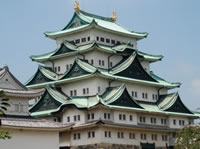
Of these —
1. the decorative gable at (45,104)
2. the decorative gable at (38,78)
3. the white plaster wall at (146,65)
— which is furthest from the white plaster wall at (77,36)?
the decorative gable at (45,104)

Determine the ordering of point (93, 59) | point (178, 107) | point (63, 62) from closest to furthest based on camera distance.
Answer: point (93, 59) → point (178, 107) → point (63, 62)

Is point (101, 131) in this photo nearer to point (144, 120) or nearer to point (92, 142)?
point (92, 142)

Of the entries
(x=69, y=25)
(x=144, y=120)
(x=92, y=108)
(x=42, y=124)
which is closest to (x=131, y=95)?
(x=144, y=120)

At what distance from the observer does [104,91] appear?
182 feet

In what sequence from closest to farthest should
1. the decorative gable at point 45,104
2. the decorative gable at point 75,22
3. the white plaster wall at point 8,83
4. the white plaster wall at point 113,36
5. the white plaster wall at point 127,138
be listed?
the white plaster wall at point 8,83, the white plaster wall at point 127,138, the decorative gable at point 45,104, the white plaster wall at point 113,36, the decorative gable at point 75,22

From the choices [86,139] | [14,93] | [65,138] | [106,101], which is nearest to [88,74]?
[106,101]

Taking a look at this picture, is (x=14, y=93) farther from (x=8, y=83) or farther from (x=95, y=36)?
(x=95, y=36)

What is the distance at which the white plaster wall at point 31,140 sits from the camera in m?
39.8

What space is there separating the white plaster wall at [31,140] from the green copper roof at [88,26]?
1979 centimetres

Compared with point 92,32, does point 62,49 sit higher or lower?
lower

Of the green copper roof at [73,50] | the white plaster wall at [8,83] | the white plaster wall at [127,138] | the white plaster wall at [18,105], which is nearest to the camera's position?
the white plaster wall at [18,105]

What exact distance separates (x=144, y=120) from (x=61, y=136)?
1056 centimetres

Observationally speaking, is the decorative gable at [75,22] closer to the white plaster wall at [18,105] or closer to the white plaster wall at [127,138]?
the white plaster wall at [127,138]

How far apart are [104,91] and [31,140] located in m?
16.1
